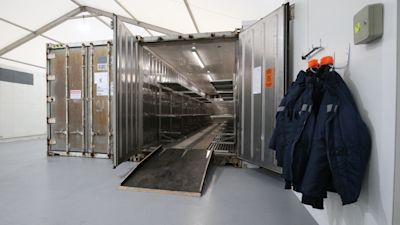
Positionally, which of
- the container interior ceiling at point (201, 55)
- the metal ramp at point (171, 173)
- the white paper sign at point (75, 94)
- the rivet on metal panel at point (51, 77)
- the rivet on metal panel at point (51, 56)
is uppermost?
the container interior ceiling at point (201, 55)

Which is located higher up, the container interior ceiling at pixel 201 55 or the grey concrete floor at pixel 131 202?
the container interior ceiling at pixel 201 55

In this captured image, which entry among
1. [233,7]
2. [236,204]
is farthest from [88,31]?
[236,204]

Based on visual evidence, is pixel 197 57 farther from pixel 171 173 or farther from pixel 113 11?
pixel 171 173

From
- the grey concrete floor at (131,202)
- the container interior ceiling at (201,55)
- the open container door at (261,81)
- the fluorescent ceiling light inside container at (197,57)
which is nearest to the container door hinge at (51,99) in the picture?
the grey concrete floor at (131,202)

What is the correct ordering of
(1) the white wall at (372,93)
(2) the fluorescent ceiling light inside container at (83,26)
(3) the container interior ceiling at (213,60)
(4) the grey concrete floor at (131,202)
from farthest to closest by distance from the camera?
(2) the fluorescent ceiling light inside container at (83,26), (3) the container interior ceiling at (213,60), (4) the grey concrete floor at (131,202), (1) the white wall at (372,93)

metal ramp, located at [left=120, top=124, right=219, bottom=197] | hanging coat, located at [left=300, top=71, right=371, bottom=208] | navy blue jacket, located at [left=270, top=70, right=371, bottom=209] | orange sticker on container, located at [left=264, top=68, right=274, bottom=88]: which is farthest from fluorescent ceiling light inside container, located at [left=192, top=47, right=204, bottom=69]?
hanging coat, located at [left=300, top=71, right=371, bottom=208]

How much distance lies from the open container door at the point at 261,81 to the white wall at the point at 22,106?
8321 mm

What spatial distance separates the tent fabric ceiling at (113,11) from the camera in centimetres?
450

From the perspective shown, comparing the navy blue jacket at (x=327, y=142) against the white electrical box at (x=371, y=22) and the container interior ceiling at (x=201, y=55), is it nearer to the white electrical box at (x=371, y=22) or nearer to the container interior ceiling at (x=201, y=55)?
the white electrical box at (x=371, y=22)

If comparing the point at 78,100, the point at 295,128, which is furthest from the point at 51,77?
the point at 295,128

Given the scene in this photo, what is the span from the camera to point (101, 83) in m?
4.38

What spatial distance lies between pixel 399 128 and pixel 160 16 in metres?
5.79

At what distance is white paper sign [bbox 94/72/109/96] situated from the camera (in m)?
4.36

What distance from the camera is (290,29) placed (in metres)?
2.68
